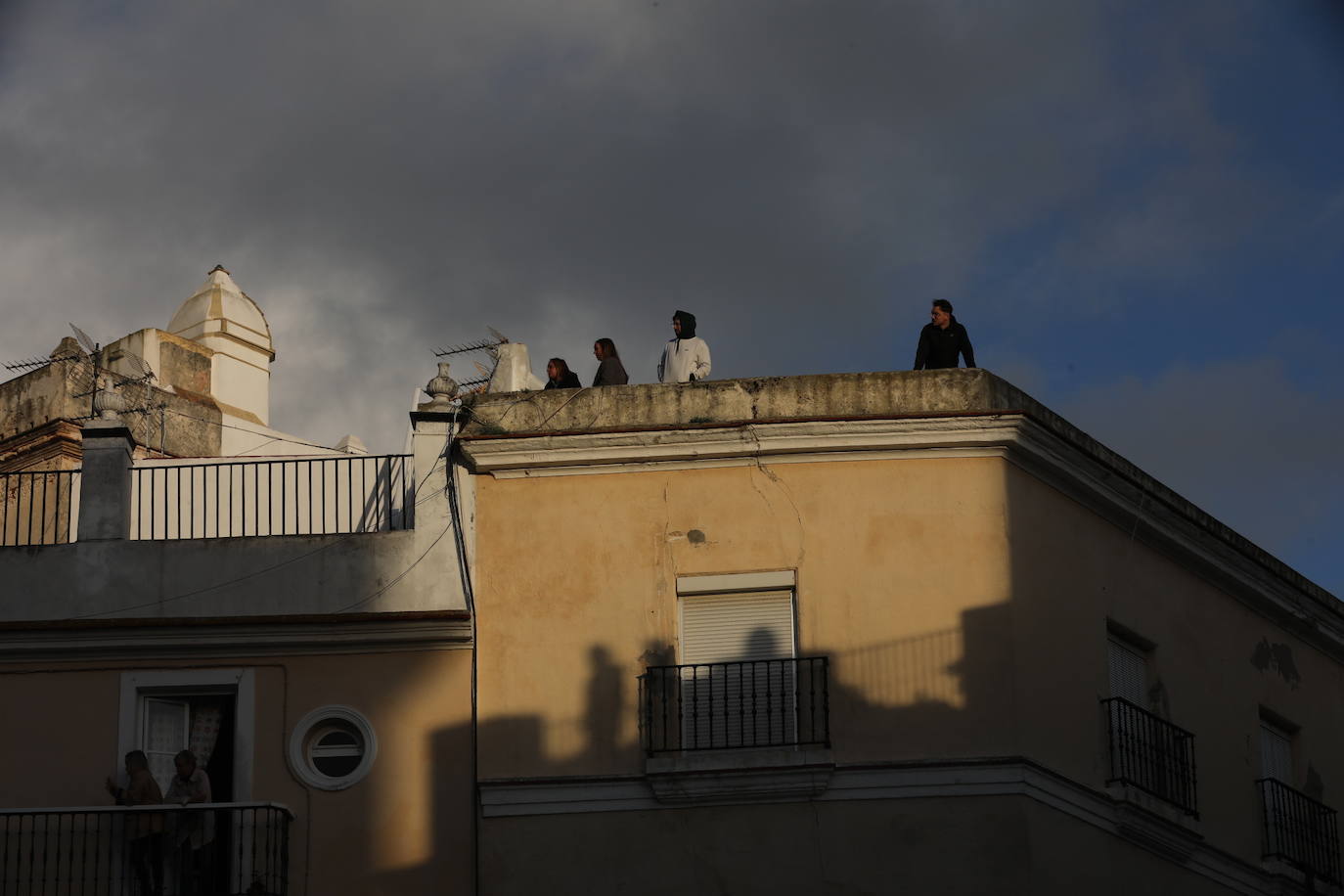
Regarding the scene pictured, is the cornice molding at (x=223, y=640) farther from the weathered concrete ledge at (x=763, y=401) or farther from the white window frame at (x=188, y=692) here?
the weathered concrete ledge at (x=763, y=401)

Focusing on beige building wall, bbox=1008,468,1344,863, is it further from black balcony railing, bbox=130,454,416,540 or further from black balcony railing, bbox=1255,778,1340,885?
black balcony railing, bbox=130,454,416,540

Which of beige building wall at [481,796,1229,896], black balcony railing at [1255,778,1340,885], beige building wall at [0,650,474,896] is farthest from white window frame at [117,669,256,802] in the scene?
black balcony railing at [1255,778,1340,885]

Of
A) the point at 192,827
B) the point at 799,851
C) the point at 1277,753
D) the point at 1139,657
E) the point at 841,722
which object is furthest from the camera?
the point at 1277,753

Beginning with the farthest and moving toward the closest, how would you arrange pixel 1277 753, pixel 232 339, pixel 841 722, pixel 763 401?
pixel 232 339 → pixel 1277 753 → pixel 763 401 → pixel 841 722

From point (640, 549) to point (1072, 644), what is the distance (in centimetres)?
420

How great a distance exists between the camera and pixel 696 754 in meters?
21.6

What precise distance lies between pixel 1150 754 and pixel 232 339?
656 inches

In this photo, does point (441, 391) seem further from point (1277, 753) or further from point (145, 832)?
point (1277, 753)

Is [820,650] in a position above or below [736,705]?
above

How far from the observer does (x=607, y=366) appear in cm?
2430

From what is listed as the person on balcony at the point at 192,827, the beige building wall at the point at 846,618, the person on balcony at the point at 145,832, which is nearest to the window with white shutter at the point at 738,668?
the beige building wall at the point at 846,618

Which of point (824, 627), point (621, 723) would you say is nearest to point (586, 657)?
point (621, 723)

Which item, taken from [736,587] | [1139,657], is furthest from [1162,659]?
[736,587]

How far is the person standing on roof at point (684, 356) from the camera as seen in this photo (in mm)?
24000
